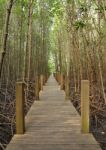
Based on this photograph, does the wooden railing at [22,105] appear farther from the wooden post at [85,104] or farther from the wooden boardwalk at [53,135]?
the wooden boardwalk at [53,135]

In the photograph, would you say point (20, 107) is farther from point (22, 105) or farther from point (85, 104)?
point (85, 104)

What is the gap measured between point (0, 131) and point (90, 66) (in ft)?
11.5

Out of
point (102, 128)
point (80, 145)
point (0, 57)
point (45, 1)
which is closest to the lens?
point (0, 57)

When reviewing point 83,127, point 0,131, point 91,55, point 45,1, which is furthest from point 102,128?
point 45,1

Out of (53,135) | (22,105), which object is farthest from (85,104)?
(22,105)

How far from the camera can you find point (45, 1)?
17203 millimetres

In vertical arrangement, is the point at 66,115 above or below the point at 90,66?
below

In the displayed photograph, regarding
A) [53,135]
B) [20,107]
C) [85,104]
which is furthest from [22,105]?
[85,104]

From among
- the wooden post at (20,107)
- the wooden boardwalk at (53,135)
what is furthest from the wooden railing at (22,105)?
the wooden boardwalk at (53,135)

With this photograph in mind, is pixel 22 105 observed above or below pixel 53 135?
above

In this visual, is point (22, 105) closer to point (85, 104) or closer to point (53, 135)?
point (53, 135)

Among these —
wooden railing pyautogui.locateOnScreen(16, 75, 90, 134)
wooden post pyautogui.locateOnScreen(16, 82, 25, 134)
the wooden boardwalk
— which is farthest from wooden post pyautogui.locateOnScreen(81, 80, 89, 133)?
wooden post pyautogui.locateOnScreen(16, 82, 25, 134)

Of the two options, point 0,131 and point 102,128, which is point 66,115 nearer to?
point 0,131

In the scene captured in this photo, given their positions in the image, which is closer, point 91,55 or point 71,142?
point 71,142
